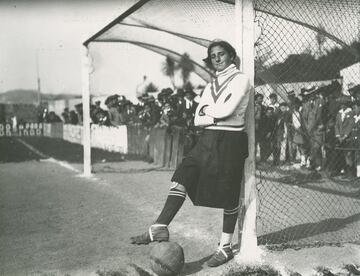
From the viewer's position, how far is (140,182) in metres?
9.40

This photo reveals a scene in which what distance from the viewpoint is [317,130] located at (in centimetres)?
1016

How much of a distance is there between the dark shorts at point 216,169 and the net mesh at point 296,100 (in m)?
0.87

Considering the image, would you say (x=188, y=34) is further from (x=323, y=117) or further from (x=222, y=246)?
(x=222, y=246)

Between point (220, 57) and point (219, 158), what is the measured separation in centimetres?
96

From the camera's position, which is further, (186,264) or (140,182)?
(140,182)

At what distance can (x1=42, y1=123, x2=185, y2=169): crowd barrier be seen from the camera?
1161cm

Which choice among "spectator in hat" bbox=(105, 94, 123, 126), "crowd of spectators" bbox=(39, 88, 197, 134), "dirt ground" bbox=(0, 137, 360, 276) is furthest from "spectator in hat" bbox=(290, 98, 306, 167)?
"spectator in hat" bbox=(105, 94, 123, 126)

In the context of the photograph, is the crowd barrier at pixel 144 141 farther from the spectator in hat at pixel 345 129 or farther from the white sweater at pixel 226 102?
the white sweater at pixel 226 102

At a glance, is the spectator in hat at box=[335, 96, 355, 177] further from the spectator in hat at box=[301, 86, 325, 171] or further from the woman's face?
the woman's face

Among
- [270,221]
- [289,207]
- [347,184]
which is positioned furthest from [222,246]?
[347,184]

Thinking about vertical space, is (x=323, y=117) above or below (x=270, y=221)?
above

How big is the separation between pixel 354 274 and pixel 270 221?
199 cm

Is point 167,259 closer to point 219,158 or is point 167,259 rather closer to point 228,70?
point 219,158

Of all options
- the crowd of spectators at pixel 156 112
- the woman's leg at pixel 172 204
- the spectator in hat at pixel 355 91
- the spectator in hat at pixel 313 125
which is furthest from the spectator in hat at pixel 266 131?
the woman's leg at pixel 172 204
